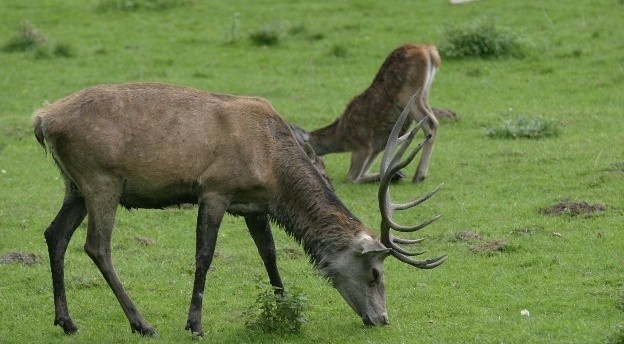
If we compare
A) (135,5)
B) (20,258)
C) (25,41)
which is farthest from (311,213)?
(135,5)

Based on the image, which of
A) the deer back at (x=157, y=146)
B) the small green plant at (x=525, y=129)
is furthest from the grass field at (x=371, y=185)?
the deer back at (x=157, y=146)

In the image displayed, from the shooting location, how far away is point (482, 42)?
18.8m

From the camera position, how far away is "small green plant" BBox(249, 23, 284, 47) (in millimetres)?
20453

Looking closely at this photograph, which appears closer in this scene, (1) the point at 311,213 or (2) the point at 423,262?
(2) the point at 423,262

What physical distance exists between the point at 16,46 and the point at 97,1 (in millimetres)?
3297

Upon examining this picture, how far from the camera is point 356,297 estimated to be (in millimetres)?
9156

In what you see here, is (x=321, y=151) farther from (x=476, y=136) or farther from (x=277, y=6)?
(x=277, y=6)

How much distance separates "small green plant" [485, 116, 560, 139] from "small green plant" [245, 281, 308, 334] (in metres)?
6.98

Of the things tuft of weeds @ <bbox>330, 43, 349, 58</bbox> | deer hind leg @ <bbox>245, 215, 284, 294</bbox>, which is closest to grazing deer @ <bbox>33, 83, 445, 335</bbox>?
deer hind leg @ <bbox>245, 215, 284, 294</bbox>

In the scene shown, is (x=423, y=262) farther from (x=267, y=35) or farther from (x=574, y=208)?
(x=267, y=35)

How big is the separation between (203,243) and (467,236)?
136 inches

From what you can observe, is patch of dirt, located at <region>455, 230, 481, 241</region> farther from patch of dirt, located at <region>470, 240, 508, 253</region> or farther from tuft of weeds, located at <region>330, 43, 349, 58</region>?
tuft of weeds, located at <region>330, 43, 349, 58</region>

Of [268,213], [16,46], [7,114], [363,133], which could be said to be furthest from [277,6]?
[268,213]

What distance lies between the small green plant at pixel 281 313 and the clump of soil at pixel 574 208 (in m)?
4.03
